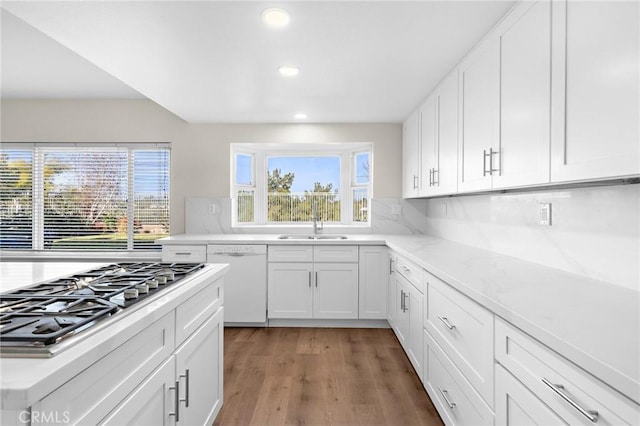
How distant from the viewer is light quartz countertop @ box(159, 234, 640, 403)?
0.72 meters

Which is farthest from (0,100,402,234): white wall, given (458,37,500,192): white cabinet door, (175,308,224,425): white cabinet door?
(175,308,224,425): white cabinet door

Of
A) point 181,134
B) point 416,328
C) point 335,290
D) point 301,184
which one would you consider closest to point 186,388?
point 416,328

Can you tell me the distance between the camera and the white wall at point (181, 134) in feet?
12.6

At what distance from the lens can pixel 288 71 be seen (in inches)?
91.5

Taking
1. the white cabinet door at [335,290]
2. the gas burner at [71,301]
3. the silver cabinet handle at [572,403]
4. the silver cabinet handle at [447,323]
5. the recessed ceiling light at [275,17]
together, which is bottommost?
the white cabinet door at [335,290]

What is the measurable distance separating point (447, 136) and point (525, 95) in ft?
3.06

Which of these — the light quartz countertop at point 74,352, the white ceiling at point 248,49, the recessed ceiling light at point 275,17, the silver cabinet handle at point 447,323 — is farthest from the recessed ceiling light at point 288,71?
the silver cabinet handle at point 447,323

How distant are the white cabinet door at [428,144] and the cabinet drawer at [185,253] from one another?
7.34 ft

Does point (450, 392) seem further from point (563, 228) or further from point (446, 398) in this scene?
point (563, 228)

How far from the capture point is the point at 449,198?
10.2ft

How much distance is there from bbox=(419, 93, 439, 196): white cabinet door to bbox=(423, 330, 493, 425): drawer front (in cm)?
133

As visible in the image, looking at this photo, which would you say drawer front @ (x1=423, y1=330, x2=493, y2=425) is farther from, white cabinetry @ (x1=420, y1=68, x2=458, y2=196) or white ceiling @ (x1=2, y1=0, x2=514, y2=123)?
white ceiling @ (x1=2, y1=0, x2=514, y2=123)

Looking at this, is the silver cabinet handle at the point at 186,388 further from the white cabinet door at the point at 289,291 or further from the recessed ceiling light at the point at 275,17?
the white cabinet door at the point at 289,291

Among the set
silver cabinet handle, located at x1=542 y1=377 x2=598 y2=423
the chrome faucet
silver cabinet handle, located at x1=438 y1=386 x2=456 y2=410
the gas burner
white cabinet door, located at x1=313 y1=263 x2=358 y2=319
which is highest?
the chrome faucet
